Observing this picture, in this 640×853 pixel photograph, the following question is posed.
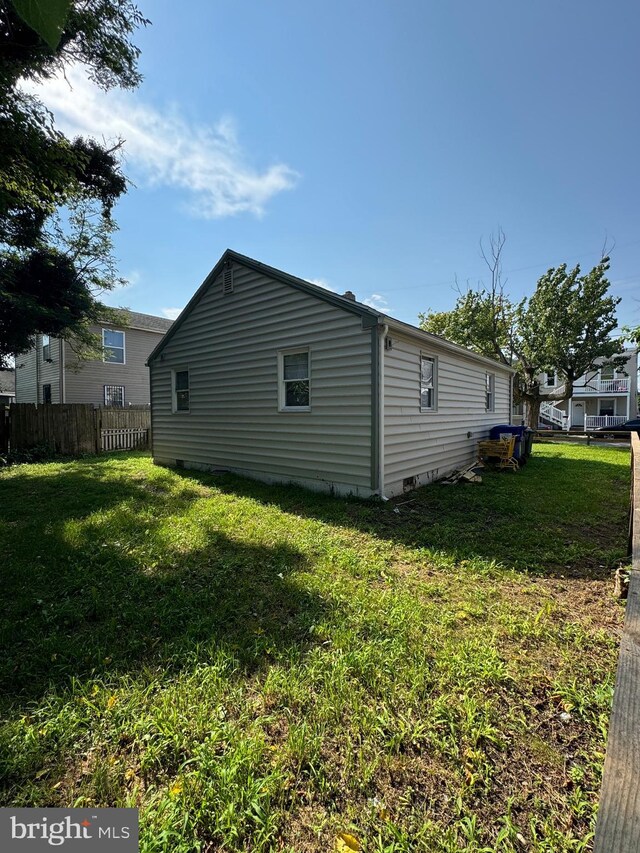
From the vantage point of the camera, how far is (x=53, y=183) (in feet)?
22.3

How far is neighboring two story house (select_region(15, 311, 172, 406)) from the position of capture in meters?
17.4

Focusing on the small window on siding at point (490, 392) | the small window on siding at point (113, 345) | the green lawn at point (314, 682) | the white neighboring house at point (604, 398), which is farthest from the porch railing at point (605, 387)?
the small window on siding at point (113, 345)

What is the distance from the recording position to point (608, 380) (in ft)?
89.9

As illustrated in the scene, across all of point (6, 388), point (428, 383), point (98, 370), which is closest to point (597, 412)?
point (428, 383)

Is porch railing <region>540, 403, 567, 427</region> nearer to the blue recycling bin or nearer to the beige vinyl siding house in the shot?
the beige vinyl siding house

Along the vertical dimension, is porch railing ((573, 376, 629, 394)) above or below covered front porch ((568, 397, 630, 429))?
above

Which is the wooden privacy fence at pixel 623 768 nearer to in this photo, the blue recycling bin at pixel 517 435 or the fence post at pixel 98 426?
the blue recycling bin at pixel 517 435

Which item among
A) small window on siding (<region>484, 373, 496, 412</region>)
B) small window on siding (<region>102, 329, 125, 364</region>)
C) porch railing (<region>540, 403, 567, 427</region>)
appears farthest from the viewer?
porch railing (<region>540, 403, 567, 427</region>)

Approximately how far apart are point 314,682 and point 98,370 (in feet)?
65.3

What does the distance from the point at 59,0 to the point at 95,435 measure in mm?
15693

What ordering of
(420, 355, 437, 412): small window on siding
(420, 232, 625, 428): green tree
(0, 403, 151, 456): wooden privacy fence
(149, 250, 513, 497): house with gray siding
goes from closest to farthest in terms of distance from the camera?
(149, 250, 513, 497): house with gray siding → (420, 355, 437, 412): small window on siding → (0, 403, 151, 456): wooden privacy fence → (420, 232, 625, 428): green tree

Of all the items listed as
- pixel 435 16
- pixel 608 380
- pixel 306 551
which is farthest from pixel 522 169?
pixel 608 380

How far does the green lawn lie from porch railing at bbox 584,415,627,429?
92.1ft

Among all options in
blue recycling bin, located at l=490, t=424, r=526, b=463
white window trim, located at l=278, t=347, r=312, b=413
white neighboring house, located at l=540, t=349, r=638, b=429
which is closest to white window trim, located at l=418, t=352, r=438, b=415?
white window trim, located at l=278, t=347, r=312, b=413
